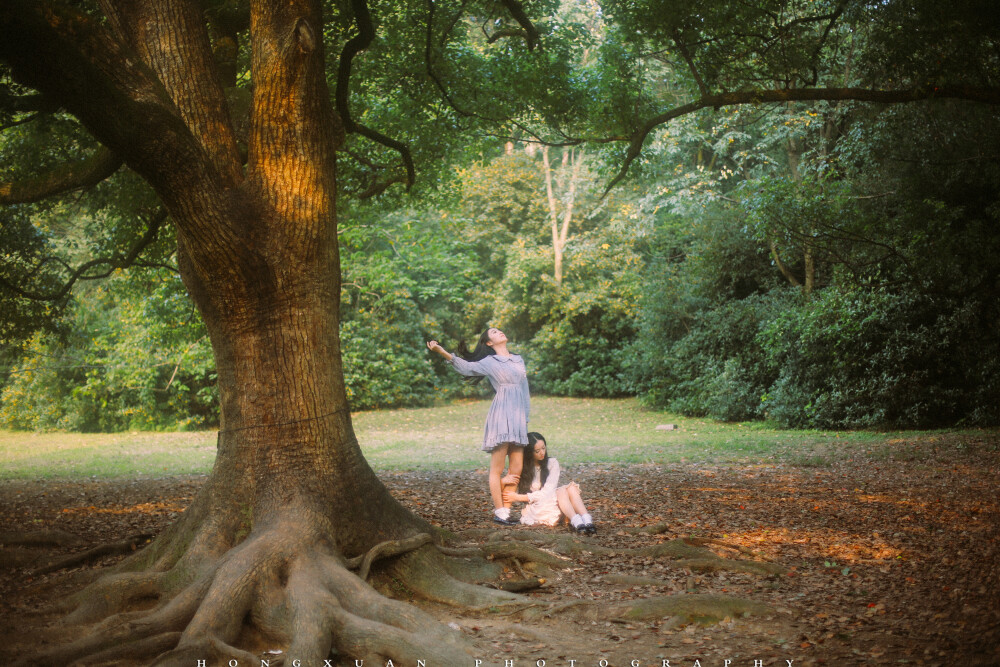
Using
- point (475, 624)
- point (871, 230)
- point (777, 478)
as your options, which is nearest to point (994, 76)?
point (871, 230)

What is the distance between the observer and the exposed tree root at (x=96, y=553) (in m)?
6.14

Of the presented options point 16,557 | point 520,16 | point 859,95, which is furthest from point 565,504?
point 520,16

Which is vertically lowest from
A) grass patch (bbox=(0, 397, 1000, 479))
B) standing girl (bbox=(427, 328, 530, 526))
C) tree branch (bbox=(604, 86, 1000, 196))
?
grass patch (bbox=(0, 397, 1000, 479))

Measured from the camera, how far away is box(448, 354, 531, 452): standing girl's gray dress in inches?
299

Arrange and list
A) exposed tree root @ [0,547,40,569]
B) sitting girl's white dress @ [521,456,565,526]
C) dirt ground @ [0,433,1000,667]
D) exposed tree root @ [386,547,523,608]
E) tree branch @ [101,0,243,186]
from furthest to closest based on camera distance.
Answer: sitting girl's white dress @ [521,456,565,526], exposed tree root @ [0,547,40,569], tree branch @ [101,0,243,186], exposed tree root @ [386,547,523,608], dirt ground @ [0,433,1000,667]

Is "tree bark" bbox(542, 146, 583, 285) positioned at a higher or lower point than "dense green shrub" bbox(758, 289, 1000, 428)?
higher

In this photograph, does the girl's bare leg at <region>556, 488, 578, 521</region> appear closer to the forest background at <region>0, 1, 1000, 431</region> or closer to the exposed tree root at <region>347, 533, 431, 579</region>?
the exposed tree root at <region>347, 533, 431, 579</region>

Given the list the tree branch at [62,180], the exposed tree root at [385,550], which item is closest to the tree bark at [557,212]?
the tree branch at [62,180]

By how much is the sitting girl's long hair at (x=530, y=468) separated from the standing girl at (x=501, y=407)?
0.25 ft

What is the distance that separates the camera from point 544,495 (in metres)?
7.55

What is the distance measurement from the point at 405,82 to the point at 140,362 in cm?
1497

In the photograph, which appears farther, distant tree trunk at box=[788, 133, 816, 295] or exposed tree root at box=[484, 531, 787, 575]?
distant tree trunk at box=[788, 133, 816, 295]

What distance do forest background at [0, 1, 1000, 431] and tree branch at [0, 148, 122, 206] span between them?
3.47 feet

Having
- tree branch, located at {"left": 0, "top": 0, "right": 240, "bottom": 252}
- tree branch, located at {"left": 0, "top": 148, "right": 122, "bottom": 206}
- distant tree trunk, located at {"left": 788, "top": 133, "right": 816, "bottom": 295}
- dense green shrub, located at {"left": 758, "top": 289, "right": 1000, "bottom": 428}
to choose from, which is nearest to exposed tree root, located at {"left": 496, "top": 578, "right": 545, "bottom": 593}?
tree branch, located at {"left": 0, "top": 0, "right": 240, "bottom": 252}
